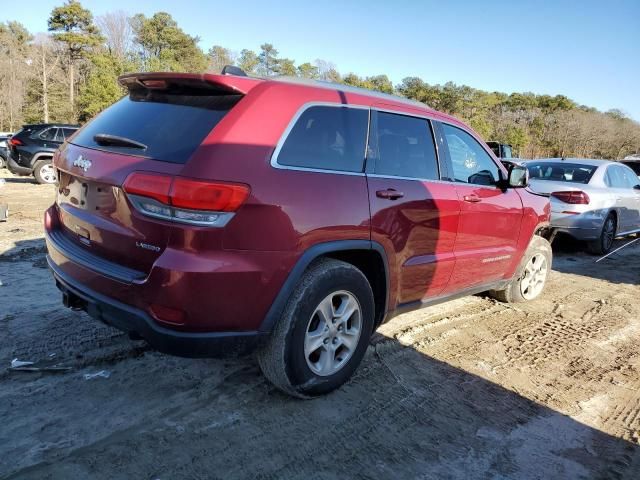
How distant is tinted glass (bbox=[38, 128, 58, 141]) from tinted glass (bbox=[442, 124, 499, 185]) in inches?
496

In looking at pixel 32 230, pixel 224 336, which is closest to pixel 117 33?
pixel 32 230

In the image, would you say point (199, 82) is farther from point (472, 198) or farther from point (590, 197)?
point (590, 197)

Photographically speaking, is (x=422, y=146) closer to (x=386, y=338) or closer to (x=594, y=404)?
(x=386, y=338)

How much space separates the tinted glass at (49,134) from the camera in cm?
1320

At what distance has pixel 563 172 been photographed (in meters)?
8.20

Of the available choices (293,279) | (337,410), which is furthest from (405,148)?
(337,410)

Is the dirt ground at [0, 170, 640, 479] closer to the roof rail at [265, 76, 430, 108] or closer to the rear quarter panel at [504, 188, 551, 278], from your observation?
the rear quarter panel at [504, 188, 551, 278]

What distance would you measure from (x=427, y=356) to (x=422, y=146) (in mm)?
1577

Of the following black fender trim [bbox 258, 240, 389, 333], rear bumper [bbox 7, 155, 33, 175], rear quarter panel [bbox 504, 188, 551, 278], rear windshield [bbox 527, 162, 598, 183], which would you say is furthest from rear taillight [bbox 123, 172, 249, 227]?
rear bumper [bbox 7, 155, 33, 175]

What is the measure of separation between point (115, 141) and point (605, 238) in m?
8.09

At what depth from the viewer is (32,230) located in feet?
22.9

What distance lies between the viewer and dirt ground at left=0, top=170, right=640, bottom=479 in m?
2.42

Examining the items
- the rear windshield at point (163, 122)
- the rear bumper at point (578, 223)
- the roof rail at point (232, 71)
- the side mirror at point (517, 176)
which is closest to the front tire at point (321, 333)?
the rear windshield at point (163, 122)

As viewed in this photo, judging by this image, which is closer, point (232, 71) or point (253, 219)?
point (253, 219)
